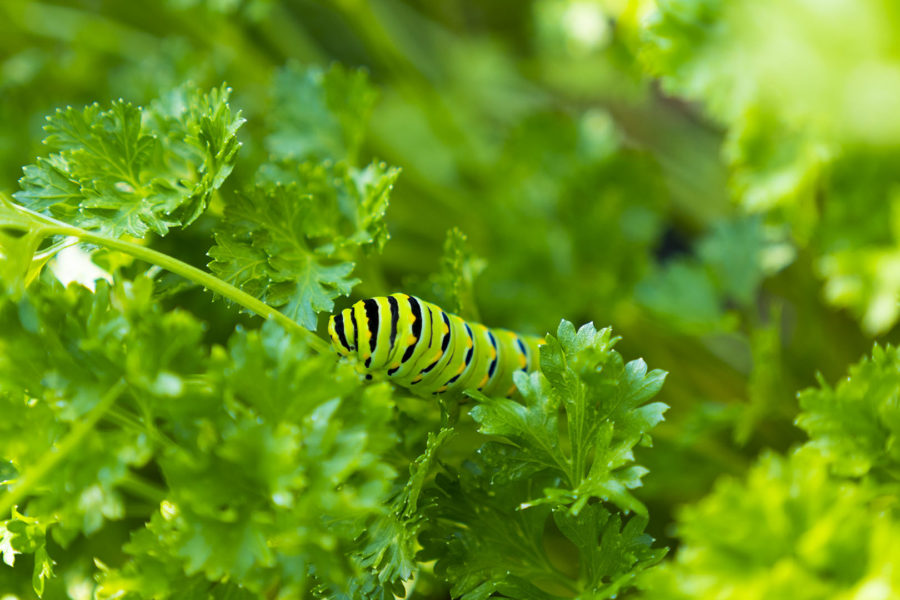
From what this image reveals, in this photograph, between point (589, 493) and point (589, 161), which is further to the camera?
point (589, 161)

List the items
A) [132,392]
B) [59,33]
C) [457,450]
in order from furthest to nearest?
[59,33]
[457,450]
[132,392]

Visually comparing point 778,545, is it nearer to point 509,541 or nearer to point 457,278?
point 509,541

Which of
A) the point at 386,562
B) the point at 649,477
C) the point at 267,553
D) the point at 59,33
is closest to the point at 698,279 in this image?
the point at 649,477

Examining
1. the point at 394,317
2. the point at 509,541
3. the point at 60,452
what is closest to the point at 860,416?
the point at 509,541

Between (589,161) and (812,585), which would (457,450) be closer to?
(812,585)

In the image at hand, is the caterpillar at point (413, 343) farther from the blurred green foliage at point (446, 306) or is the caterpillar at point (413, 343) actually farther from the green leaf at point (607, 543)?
the green leaf at point (607, 543)

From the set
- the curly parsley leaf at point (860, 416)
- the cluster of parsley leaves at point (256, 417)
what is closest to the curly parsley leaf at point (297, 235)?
the cluster of parsley leaves at point (256, 417)

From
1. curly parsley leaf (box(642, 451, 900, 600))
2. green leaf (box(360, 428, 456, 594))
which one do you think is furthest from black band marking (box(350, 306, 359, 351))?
curly parsley leaf (box(642, 451, 900, 600))
